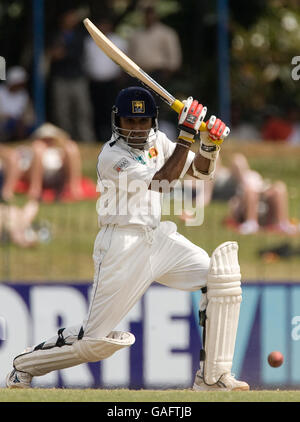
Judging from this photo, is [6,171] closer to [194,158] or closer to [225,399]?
[194,158]

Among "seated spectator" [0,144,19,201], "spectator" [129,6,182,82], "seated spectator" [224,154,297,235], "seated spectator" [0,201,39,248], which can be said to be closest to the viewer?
"seated spectator" [0,201,39,248]

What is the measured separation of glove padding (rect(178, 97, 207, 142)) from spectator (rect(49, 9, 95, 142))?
6174mm

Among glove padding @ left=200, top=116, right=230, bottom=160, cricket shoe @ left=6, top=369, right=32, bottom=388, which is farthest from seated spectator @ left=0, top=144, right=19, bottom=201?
glove padding @ left=200, top=116, right=230, bottom=160

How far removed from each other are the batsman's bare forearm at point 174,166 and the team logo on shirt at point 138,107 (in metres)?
0.33

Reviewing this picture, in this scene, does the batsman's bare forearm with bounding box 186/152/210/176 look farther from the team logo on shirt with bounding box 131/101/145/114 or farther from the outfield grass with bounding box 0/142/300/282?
the outfield grass with bounding box 0/142/300/282

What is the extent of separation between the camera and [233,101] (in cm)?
1483

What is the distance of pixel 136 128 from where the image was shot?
7141 millimetres

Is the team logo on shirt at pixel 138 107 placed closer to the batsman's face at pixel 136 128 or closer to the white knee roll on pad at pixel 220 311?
the batsman's face at pixel 136 128

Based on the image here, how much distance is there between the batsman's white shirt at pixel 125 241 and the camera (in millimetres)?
7086

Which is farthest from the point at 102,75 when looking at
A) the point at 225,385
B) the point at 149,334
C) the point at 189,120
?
the point at 225,385

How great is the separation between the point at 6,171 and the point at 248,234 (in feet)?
8.05

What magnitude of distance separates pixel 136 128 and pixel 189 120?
0.35 meters

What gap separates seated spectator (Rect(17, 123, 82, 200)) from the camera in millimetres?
12133
